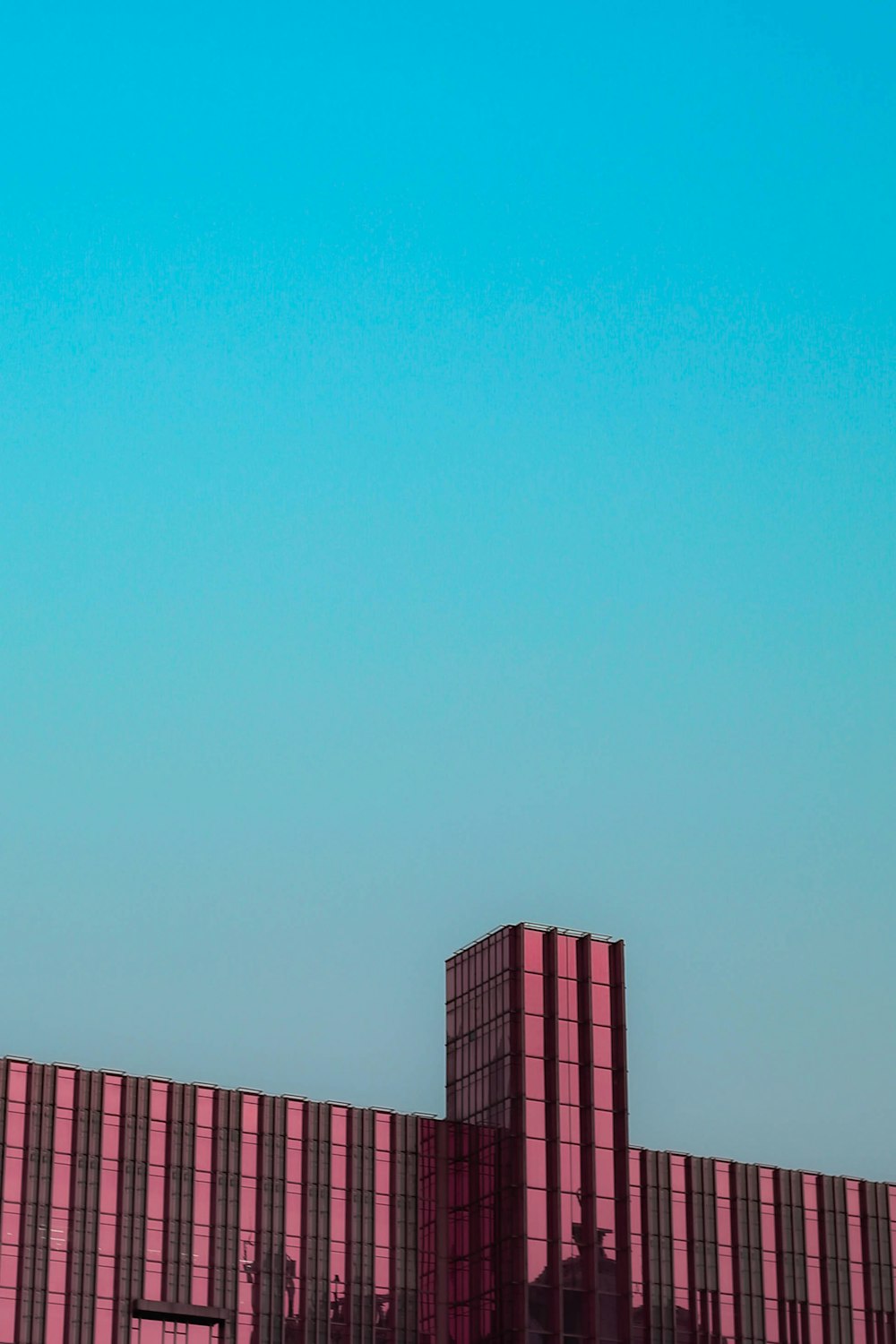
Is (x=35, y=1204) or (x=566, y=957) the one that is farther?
(x=566, y=957)

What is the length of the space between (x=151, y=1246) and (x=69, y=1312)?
11.4 feet

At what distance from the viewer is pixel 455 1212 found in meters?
→ 85.6

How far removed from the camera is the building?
262ft

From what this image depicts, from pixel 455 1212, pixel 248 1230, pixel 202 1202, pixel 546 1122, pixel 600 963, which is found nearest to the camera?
pixel 202 1202

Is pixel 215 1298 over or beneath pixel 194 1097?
beneath

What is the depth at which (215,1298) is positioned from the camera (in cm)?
8069

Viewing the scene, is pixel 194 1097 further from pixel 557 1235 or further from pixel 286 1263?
pixel 557 1235

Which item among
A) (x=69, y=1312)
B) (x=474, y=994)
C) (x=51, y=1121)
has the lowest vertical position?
(x=69, y=1312)

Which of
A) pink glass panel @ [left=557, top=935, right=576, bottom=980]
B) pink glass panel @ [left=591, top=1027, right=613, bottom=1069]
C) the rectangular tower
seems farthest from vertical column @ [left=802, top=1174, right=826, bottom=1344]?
pink glass panel @ [left=557, top=935, right=576, bottom=980]

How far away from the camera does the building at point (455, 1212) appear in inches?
3150

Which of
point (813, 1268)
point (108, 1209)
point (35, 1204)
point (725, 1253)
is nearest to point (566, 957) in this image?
point (725, 1253)

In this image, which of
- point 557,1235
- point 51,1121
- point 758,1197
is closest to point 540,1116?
point 557,1235

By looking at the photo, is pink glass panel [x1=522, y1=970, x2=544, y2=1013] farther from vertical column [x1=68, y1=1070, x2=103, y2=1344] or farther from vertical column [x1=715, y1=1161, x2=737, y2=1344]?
vertical column [x1=68, y1=1070, x2=103, y2=1344]

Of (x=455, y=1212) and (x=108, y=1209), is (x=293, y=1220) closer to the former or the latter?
(x=455, y=1212)
